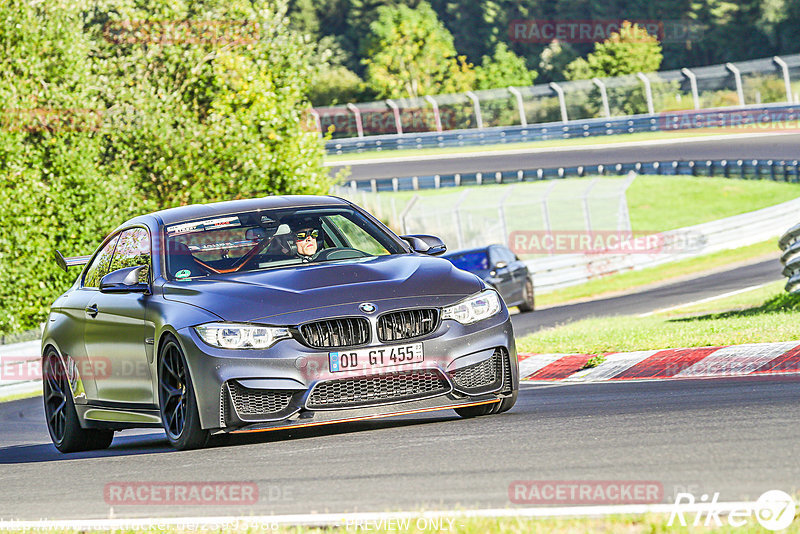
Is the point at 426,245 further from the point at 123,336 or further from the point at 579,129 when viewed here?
the point at 579,129

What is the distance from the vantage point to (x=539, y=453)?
6.33 metres

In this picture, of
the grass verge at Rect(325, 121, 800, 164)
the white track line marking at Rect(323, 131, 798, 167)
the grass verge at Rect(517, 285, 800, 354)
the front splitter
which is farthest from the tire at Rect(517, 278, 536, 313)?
the grass verge at Rect(325, 121, 800, 164)

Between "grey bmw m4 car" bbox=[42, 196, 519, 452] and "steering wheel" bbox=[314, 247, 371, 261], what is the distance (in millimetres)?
15

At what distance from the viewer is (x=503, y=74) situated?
86500 mm

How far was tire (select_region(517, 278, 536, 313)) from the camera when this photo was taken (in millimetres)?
25995

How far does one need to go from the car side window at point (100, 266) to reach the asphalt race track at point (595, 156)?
40.4m

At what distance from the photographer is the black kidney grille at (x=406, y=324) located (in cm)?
761

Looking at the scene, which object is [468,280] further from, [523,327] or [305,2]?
[305,2]

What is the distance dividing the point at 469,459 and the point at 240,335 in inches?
71.2

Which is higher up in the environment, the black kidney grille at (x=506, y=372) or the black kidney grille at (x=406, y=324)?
the black kidney grille at (x=406, y=324)

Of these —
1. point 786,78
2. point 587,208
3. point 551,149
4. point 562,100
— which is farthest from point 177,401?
point 562,100

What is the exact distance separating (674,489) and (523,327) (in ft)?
56.6
